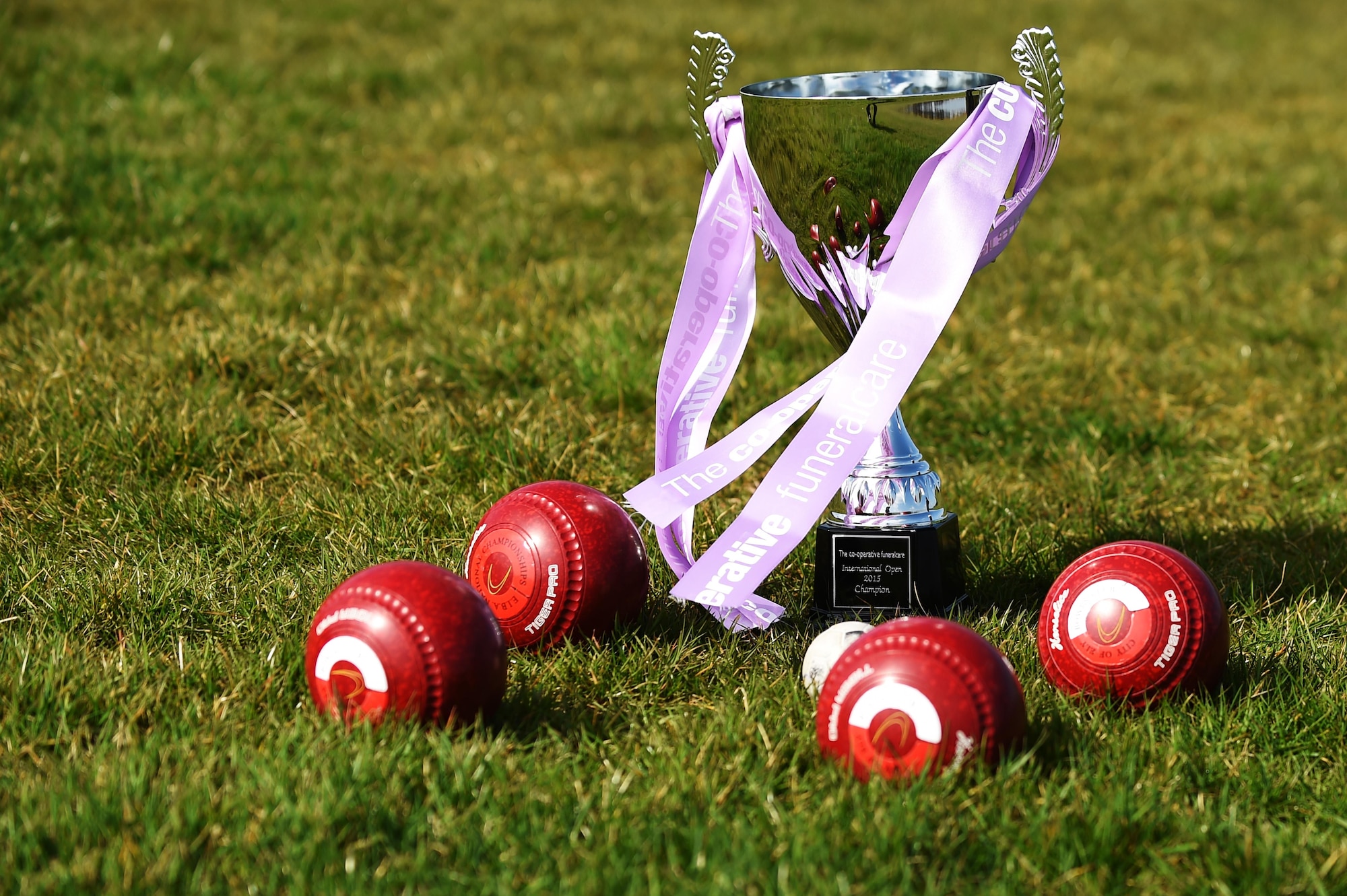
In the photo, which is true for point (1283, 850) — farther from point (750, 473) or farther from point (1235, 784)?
point (750, 473)

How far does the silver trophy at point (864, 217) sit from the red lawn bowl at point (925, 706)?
771 mm

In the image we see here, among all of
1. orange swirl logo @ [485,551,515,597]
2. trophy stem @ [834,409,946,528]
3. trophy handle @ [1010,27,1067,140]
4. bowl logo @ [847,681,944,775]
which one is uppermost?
trophy handle @ [1010,27,1067,140]

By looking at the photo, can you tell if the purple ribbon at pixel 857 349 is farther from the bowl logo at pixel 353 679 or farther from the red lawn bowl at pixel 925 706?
the bowl logo at pixel 353 679

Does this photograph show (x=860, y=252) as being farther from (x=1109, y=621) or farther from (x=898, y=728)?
(x=898, y=728)

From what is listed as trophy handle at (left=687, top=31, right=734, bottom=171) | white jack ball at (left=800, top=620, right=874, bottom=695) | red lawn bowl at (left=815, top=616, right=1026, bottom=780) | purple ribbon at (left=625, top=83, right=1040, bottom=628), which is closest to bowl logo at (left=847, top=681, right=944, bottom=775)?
red lawn bowl at (left=815, top=616, right=1026, bottom=780)

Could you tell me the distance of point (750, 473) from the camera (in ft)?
14.0

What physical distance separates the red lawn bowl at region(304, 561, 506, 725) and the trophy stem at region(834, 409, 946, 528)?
1046 millimetres

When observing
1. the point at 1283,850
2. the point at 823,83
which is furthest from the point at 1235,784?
the point at 823,83

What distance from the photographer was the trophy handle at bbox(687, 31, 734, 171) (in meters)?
3.27

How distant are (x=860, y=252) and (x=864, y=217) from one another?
0.28 feet

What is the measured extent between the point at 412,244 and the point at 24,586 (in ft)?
10.0

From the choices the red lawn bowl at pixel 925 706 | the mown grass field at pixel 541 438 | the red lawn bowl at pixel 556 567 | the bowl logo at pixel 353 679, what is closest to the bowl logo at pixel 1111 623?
the mown grass field at pixel 541 438

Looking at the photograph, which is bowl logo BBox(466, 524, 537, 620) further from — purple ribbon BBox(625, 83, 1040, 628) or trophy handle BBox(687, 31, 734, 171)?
trophy handle BBox(687, 31, 734, 171)

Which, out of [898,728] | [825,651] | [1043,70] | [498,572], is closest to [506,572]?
[498,572]
